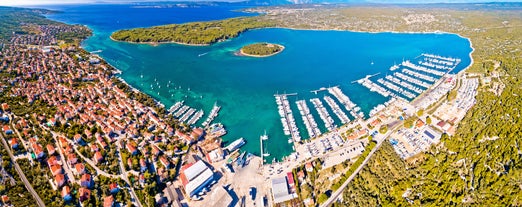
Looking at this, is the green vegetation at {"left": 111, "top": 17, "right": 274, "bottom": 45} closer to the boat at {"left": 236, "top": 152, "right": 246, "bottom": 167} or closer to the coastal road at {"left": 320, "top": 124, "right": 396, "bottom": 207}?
the boat at {"left": 236, "top": 152, "right": 246, "bottom": 167}

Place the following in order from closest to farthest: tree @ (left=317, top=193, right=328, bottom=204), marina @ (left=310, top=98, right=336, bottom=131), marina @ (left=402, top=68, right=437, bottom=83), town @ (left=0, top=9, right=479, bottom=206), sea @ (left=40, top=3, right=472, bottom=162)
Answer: tree @ (left=317, top=193, right=328, bottom=204) → town @ (left=0, top=9, right=479, bottom=206) → marina @ (left=310, top=98, right=336, bottom=131) → sea @ (left=40, top=3, right=472, bottom=162) → marina @ (left=402, top=68, right=437, bottom=83)

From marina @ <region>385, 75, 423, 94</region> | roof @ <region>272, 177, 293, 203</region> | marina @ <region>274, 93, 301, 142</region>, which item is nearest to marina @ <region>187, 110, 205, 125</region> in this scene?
marina @ <region>274, 93, 301, 142</region>

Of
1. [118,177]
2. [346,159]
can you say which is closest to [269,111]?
[346,159]

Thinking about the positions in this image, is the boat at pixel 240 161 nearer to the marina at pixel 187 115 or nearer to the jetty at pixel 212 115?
the jetty at pixel 212 115

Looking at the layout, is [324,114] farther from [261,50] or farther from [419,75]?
[261,50]

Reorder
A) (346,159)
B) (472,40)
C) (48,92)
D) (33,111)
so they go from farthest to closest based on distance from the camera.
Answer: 1. (472,40)
2. (48,92)
3. (33,111)
4. (346,159)

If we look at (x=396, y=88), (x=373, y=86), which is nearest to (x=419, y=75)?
(x=396, y=88)

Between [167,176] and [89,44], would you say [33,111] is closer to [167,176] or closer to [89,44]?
[167,176]
